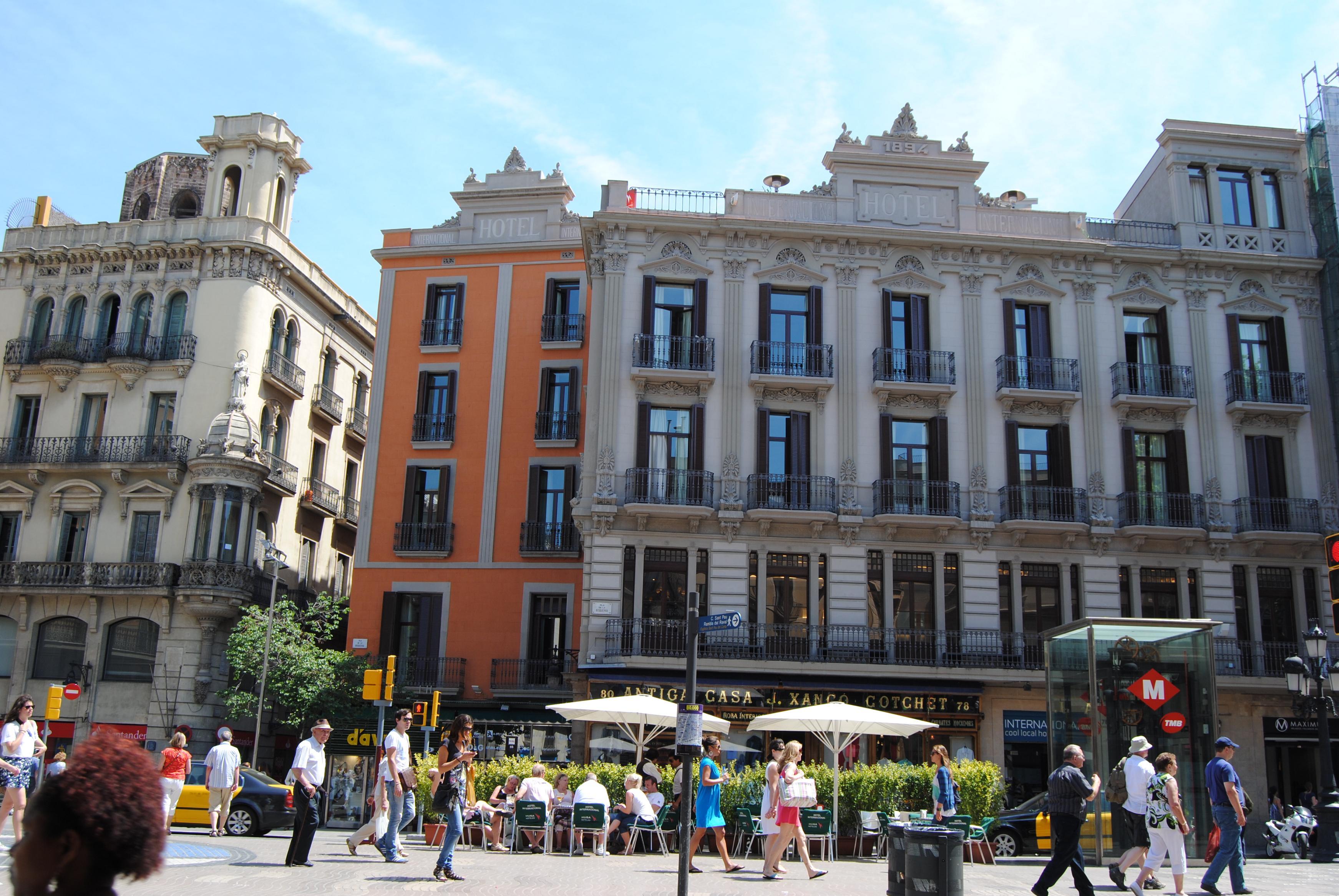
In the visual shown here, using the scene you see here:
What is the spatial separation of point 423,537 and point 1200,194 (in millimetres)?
24850

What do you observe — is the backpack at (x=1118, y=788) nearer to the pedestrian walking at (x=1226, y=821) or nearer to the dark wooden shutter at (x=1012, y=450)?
the pedestrian walking at (x=1226, y=821)

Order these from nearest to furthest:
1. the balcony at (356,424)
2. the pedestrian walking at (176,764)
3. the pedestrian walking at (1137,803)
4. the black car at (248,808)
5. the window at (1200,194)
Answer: the pedestrian walking at (1137,803), the pedestrian walking at (176,764), the black car at (248,808), the window at (1200,194), the balcony at (356,424)

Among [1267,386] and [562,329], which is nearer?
[1267,386]

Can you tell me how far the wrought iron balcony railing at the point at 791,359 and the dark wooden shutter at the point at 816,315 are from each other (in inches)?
10.7

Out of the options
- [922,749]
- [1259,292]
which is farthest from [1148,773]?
[1259,292]

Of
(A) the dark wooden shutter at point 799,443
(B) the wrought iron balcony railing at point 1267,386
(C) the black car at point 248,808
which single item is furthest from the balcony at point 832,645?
(C) the black car at point 248,808

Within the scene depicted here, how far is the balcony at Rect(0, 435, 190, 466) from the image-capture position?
3647 cm

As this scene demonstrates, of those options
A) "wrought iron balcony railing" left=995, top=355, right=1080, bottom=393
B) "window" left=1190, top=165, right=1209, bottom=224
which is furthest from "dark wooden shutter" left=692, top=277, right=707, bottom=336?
"window" left=1190, top=165, right=1209, bottom=224

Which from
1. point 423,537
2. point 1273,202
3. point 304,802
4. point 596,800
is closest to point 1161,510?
point 1273,202

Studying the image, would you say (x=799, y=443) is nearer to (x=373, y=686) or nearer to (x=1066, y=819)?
(x=373, y=686)

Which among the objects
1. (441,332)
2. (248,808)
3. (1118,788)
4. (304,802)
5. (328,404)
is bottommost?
(248,808)

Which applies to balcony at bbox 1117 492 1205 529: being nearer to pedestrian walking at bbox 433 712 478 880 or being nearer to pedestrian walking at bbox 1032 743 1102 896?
pedestrian walking at bbox 1032 743 1102 896

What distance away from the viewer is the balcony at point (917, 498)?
30.2 meters

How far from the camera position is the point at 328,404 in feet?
137
